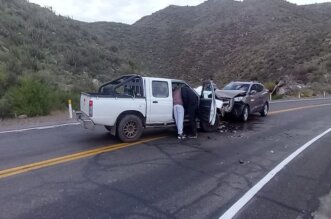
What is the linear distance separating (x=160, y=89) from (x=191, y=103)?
1.00 metres

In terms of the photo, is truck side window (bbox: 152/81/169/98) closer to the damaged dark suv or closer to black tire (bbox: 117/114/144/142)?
black tire (bbox: 117/114/144/142)

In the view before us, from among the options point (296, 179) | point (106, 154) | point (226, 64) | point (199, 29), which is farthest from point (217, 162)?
point (199, 29)

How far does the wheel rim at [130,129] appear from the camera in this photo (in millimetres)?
10344

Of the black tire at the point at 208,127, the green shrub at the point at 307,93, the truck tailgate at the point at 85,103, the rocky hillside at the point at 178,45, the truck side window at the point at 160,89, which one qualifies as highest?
the rocky hillside at the point at 178,45

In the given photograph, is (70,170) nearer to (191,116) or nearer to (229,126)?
(191,116)

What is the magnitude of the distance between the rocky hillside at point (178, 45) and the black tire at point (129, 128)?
8053 millimetres

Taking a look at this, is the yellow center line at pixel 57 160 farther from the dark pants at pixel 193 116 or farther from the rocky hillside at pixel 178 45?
the rocky hillside at pixel 178 45

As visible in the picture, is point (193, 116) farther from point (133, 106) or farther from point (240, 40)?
point (240, 40)

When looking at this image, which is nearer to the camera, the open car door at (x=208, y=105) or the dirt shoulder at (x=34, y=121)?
the open car door at (x=208, y=105)

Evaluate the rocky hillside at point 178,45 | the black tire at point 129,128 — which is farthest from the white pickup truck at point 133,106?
the rocky hillside at point 178,45

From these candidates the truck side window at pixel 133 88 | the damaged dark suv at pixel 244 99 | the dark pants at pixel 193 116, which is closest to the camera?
the truck side window at pixel 133 88

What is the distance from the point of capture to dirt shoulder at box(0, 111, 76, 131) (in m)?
13.3

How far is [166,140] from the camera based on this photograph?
35.3 ft

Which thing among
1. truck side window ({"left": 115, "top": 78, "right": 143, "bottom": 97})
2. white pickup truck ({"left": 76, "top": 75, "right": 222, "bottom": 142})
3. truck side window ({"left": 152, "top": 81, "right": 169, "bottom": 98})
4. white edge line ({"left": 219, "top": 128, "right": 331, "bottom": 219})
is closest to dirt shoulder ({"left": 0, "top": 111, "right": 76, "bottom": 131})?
white pickup truck ({"left": 76, "top": 75, "right": 222, "bottom": 142})
